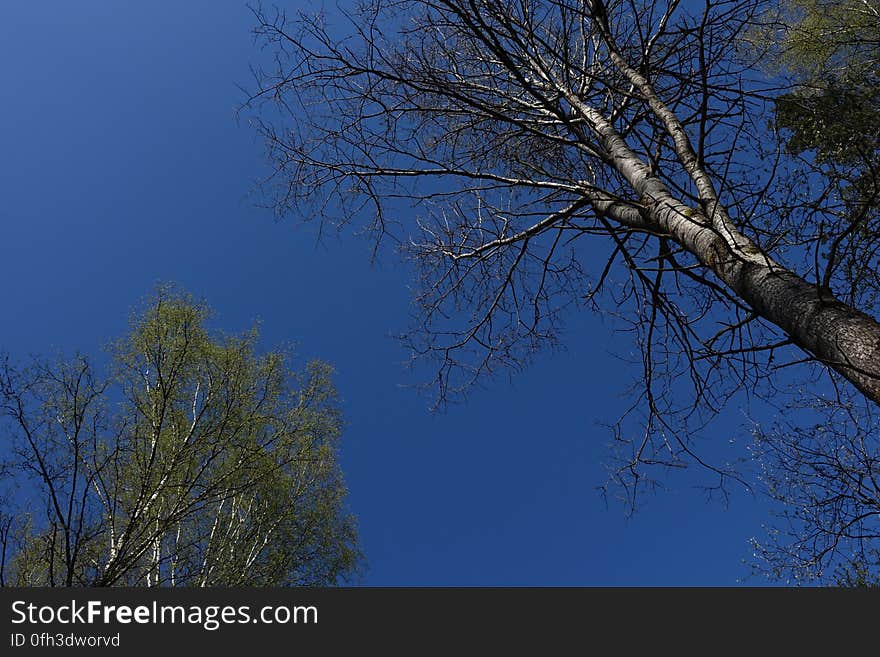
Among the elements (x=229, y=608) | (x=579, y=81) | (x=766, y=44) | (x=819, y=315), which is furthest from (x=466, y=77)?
(x=229, y=608)

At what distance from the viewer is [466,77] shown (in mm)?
4371

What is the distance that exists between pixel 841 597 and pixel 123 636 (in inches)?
155

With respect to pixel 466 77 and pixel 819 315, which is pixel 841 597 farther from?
pixel 466 77

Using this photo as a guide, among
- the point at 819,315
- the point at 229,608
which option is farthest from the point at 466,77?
the point at 229,608

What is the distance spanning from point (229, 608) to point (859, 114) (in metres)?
5.83

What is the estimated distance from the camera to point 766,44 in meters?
3.62

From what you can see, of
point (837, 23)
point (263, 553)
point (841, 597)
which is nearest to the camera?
Result: point (841, 597)

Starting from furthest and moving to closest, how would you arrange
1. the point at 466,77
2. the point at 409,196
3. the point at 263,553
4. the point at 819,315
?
the point at 263,553 → the point at 466,77 → the point at 409,196 → the point at 819,315

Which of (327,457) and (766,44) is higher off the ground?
(766,44)

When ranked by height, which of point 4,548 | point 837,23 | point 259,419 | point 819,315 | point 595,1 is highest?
point 837,23

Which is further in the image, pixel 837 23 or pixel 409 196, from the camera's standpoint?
pixel 837 23

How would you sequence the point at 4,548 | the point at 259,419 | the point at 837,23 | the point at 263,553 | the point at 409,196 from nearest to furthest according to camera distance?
the point at 4,548, the point at 409,196, the point at 259,419, the point at 263,553, the point at 837,23

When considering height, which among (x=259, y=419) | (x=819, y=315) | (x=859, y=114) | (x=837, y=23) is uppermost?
(x=837, y=23)

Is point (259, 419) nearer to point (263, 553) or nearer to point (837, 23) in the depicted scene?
point (263, 553)
